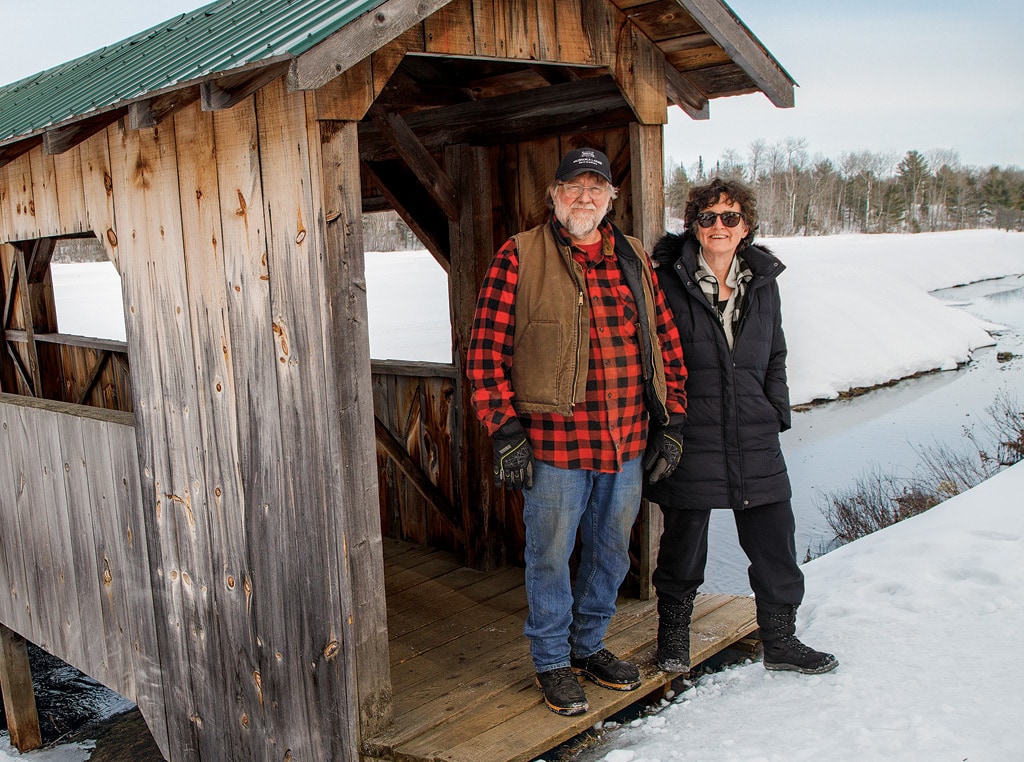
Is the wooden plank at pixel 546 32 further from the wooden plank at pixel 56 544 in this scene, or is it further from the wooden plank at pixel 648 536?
the wooden plank at pixel 56 544

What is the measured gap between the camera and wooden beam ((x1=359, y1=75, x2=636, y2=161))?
14.4 ft

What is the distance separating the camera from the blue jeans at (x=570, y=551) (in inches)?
135

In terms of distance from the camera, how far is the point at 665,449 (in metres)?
3.57

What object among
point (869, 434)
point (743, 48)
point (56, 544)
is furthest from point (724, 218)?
point (869, 434)

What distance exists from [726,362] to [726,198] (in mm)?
635

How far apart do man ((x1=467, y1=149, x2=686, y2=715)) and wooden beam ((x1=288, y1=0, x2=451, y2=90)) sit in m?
0.70

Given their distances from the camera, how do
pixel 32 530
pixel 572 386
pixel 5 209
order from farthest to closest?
pixel 32 530, pixel 5 209, pixel 572 386

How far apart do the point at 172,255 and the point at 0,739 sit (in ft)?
17.8

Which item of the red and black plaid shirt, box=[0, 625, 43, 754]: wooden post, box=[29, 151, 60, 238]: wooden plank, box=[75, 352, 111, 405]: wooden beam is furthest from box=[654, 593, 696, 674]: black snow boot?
box=[75, 352, 111, 405]: wooden beam

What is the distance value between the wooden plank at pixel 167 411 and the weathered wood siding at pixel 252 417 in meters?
0.01

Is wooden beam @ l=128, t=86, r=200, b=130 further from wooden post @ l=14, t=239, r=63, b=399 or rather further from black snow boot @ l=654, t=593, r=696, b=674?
wooden post @ l=14, t=239, r=63, b=399

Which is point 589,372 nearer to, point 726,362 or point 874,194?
point 726,362

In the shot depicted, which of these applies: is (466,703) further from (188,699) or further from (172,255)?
(172,255)

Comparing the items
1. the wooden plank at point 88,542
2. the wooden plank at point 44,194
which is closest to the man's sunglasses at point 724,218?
the wooden plank at point 88,542
